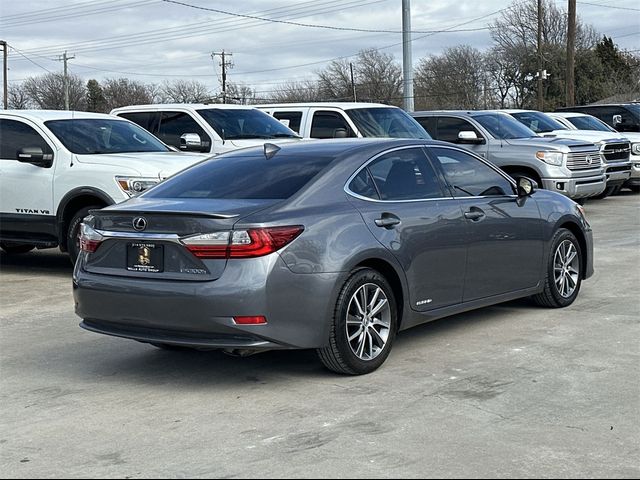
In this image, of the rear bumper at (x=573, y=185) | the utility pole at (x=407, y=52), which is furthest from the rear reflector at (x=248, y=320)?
the utility pole at (x=407, y=52)

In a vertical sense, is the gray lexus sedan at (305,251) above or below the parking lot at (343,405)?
above

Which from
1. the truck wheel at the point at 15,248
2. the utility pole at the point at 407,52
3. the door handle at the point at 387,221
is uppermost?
the utility pole at the point at 407,52

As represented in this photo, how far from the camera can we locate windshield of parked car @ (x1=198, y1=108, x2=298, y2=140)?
46.7ft

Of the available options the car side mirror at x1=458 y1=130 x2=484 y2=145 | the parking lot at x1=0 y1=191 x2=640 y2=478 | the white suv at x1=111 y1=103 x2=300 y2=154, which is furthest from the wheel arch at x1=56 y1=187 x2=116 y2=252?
the car side mirror at x1=458 y1=130 x2=484 y2=145

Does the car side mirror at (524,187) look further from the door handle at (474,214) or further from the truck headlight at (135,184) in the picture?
the truck headlight at (135,184)

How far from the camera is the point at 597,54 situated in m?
70.4

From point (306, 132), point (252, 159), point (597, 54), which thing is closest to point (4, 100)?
point (597, 54)

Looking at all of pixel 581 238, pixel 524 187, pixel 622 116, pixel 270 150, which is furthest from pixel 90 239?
pixel 622 116

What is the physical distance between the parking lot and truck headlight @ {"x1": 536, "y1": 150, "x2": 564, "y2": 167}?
825 cm

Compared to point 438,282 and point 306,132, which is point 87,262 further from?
point 306,132

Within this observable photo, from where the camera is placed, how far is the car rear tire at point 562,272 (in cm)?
854

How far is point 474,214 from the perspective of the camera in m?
7.61

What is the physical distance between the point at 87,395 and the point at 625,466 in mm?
3356

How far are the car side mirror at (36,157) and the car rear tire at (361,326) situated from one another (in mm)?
5884
